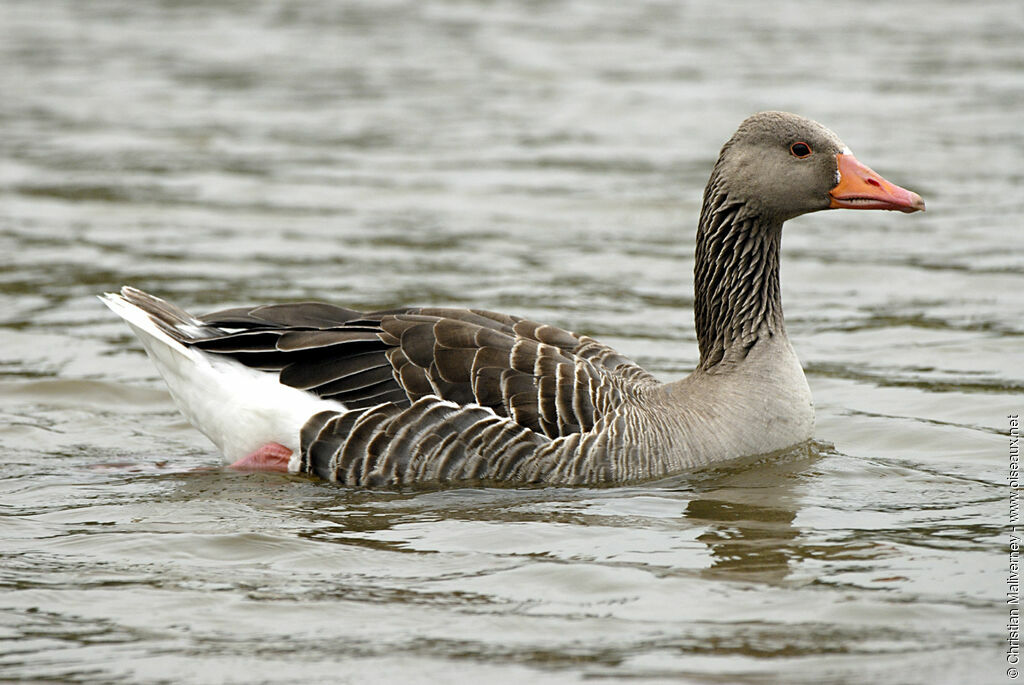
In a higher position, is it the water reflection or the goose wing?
the goose wing

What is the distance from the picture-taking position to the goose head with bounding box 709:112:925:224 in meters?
8.68

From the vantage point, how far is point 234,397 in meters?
8.56

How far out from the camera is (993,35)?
23.6 metres

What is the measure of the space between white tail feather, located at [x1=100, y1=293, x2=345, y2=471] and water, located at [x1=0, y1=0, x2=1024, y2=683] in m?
0.28

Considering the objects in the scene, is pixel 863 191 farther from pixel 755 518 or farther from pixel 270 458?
pixel 270 458

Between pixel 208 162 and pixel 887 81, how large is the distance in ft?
32.2

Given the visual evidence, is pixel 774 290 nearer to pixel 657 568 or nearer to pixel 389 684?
pixel 657 568

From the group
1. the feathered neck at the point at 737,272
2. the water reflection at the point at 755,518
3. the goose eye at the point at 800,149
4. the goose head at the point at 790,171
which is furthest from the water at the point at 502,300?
the goose eye at the point at 800,149

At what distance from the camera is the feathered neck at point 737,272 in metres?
8.96

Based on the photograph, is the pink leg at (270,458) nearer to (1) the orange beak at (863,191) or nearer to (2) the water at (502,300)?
(2) the water at (502,300)

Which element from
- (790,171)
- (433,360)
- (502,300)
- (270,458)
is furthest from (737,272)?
(502,300)

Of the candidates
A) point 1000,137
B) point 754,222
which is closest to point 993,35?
point 1000,137

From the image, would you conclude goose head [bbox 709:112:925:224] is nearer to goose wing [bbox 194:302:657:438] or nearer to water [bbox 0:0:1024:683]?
goose wing [bbox 194:302:657:438]

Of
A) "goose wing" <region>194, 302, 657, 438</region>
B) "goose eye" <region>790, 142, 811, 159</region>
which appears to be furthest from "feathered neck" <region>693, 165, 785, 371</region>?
"goose wing" <region>194, 302, 657, 438</region>
